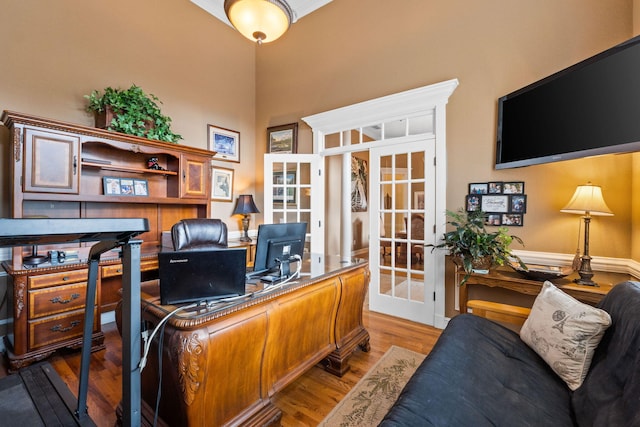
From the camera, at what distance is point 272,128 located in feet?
15.0

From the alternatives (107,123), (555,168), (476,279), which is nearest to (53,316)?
(107,123)

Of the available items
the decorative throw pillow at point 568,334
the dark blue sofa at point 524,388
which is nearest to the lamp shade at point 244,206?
the dark blue sofa at point 524,388

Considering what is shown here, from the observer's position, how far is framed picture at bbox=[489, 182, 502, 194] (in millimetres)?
2766

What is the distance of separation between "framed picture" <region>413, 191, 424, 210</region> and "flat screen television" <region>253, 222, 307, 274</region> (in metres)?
1.73

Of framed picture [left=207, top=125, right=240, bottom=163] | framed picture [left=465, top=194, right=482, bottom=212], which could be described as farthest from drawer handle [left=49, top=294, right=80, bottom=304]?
framed picture [left=465, top=194, right=482, bottom=212]

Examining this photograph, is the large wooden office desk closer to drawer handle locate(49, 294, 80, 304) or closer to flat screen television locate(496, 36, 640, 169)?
drawer handle locate(49, 294, 80, 304)

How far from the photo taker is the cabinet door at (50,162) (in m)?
2.35

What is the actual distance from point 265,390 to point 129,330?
97 centimetres

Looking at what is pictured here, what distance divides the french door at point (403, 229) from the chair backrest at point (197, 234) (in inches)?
72.5

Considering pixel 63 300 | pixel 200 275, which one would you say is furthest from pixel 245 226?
pixel 200 275

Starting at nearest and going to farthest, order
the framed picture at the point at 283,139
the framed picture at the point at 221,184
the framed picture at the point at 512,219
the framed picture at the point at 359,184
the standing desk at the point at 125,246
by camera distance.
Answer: the standing desk at the point at 125,246, the framed picture at the point at 512,219, the framed picture at the point at 221,184, the framed picture at the point at 283,139, the framed picture at the point at 359,184

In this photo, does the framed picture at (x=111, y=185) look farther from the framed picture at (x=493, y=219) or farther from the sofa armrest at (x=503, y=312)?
the framed picture at (x=493, y=219)

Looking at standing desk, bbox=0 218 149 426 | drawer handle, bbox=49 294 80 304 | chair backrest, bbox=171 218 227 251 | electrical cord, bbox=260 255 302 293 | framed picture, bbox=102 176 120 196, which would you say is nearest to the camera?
standing desk, bbox=0 218 149 426

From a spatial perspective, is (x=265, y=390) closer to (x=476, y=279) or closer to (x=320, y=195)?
(x=476, y=279)
